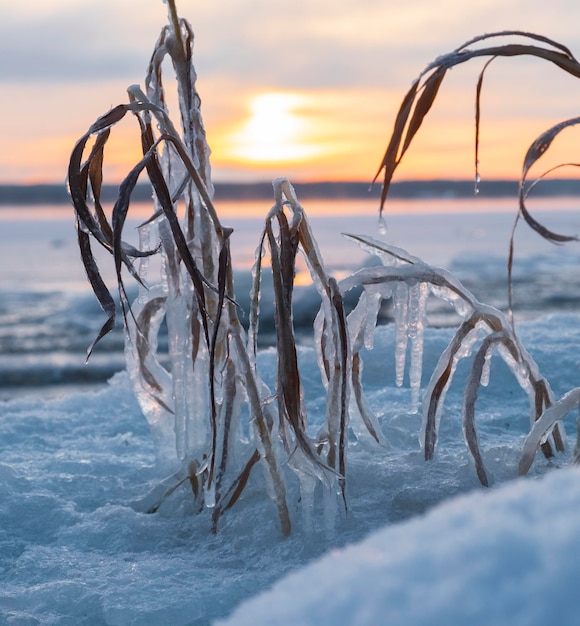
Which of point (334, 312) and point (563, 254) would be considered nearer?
point (334, 312)

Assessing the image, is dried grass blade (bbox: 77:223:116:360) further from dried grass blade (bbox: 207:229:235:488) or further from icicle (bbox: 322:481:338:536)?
icicle (bbox: 322:481:338:536)

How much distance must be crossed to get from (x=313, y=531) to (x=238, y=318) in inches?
15.5

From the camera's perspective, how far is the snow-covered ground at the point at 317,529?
0.61 m

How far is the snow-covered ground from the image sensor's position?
2.00 feet

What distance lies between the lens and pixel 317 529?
4.84 feet

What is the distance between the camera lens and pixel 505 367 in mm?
2629

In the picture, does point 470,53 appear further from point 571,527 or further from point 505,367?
point 505,367

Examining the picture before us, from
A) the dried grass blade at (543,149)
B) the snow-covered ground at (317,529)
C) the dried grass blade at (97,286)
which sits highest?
the dried grass blade at (543,149)

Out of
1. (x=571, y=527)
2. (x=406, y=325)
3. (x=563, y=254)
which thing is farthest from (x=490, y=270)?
(x=571, y=527)

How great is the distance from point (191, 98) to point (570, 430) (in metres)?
1.24

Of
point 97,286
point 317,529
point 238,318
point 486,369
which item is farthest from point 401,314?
point 97,286

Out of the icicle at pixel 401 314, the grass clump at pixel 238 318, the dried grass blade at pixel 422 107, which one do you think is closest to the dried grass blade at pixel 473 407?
the grass clump at pixel 238 318

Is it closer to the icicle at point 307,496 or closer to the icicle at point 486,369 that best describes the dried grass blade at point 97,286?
the icicle at point 307,496

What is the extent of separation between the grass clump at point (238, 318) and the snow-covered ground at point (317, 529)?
7cm
